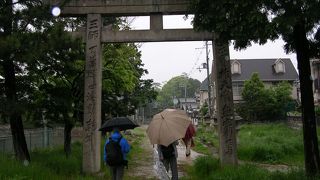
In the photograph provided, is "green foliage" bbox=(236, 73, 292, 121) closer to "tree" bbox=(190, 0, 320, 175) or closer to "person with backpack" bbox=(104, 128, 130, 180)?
"tree" bbox=(190, 0, 320, 175)

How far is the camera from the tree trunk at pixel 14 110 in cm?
1173

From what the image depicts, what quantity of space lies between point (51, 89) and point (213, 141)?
16768 millimetres

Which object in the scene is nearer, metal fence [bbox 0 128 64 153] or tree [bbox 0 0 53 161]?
tree [bbox 0 0 53 161]

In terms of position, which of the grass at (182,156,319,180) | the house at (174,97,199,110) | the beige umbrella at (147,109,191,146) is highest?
the house at (174,97,199,110)

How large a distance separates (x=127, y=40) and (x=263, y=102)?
3600 cm

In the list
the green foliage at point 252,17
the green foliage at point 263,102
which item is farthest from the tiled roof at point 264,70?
the green foliage at point 252,17

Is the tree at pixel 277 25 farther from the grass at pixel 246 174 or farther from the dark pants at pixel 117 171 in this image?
the dark pants at pixel 117 171

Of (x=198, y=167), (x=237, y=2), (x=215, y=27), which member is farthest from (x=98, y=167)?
(x=237, y=2)

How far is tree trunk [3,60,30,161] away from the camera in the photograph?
38.5 ft

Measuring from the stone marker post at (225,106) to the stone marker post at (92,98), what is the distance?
3813mm

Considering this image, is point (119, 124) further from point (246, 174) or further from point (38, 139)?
point (38, 139)

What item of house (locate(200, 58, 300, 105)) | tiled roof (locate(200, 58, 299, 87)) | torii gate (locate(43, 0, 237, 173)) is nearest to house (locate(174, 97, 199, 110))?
tiled roof (locate(200, 58, 299, 87))

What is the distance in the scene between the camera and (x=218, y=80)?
13914 millimetres

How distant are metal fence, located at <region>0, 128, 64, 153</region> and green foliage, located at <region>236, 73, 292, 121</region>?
2718 cm
